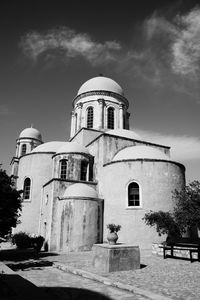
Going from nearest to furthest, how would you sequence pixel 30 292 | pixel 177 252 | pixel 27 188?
pixel 30 292
pixel 177 252
pixel 27 188

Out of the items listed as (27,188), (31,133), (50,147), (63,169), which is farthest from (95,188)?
(31,133)

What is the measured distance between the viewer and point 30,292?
4023mm

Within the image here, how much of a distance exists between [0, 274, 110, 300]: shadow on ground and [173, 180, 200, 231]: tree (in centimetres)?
1051

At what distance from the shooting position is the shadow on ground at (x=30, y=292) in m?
3.74

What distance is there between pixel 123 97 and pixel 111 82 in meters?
2.27

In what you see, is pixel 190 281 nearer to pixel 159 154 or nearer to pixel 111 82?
pixel 159 154

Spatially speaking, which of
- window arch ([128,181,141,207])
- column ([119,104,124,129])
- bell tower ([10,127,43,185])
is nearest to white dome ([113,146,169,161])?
window arch ([128,181,141,207])

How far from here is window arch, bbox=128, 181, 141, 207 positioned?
59.8 feet

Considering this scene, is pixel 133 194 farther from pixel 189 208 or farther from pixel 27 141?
pixel 27 141

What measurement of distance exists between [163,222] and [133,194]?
3.05 meters

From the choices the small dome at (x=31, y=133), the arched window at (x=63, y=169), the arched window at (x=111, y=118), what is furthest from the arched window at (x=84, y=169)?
the small dome at (x=31, y=133)

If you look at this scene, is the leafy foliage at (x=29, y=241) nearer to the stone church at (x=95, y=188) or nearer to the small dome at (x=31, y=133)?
the stone church at (x=95, y=188)

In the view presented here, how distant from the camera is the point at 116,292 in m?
6.45

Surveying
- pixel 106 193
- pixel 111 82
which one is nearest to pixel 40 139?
pixel 111 82
